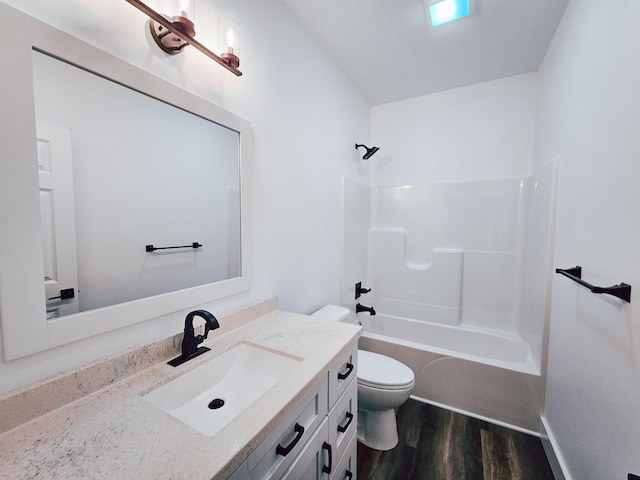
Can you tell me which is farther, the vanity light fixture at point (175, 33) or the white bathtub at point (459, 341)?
the white bathtub at point (459, 341)

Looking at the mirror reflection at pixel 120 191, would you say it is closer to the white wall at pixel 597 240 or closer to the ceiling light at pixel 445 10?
the ceiling light at pixel 445 10

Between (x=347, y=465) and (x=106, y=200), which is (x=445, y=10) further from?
(x=347, y=465)

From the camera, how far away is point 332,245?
207 centimetres

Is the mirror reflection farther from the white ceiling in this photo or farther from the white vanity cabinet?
the white ceiling

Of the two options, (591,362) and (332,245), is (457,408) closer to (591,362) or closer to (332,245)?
(591,362)

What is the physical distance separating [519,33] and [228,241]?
2174 millimetres

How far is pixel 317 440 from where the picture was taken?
0.92m

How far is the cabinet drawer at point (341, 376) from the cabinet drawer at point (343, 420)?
3 centimetres

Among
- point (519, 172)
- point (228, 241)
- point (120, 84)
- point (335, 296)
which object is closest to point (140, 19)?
point (120, 84)

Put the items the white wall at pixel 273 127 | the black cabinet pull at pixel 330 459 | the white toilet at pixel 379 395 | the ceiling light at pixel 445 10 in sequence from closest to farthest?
the white wall at pixel 273 127
the black cabinet pull at pixel 330 459
the ceiling light at pixel 445 10
the white toilet at pixel 379 395

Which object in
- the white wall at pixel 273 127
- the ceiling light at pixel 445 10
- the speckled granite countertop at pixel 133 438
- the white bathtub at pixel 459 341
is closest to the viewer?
the speckled granite countertop at pixel 133 438

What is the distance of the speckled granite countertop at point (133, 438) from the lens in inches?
20.4

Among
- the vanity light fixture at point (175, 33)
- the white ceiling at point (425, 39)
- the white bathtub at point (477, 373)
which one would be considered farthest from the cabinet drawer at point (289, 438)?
the white ceiling at point (425, 39)

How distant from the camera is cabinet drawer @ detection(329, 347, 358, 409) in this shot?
3.30 feet
